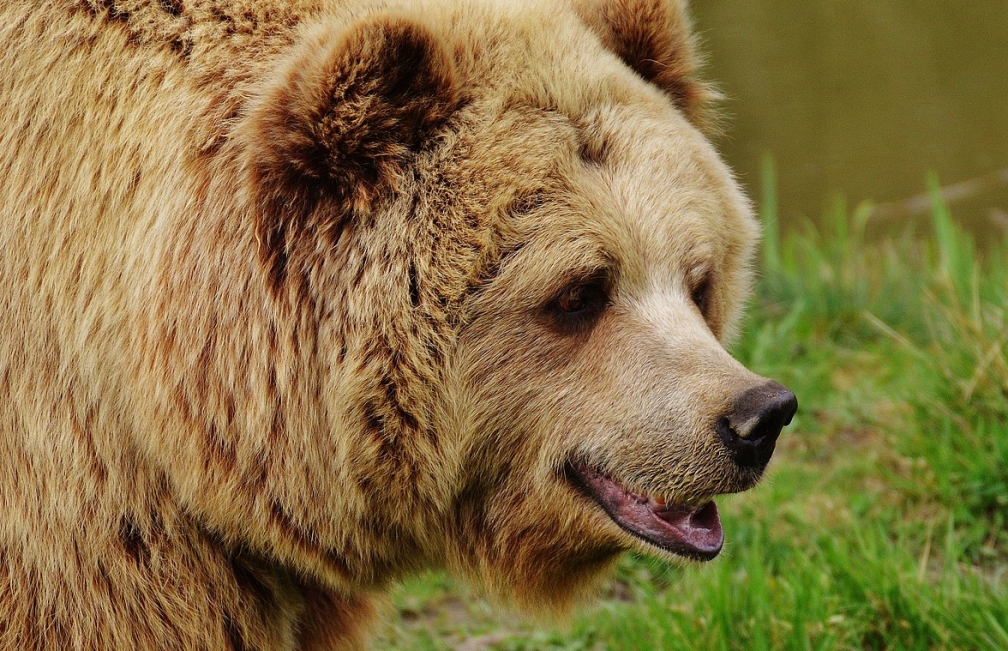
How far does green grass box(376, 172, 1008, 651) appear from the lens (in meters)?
3.54

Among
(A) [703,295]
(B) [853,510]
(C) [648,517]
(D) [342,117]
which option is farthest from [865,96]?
(D) [342,117]

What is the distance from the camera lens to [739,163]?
963 centimetres

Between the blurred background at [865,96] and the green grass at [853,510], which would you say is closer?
the green grass at [853,510]

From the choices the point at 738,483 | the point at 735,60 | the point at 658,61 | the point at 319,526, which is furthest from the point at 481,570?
the point at 735,60

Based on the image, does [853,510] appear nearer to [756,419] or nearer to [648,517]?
[648,517]

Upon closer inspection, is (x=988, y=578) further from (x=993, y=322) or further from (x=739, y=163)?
(x=739, y=163)

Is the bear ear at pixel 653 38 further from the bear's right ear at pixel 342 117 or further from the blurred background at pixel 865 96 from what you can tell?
the blurred background at pixel 865 96

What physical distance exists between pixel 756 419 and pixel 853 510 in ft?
6.44

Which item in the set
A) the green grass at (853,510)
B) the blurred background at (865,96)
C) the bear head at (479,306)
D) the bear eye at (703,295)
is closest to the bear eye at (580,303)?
the bear head at (479,306)

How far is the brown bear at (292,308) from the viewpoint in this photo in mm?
2688

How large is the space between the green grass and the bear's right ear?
4.27ft

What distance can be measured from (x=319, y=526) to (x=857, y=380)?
11.4 ft

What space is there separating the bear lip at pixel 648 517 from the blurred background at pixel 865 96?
6161 millimetres

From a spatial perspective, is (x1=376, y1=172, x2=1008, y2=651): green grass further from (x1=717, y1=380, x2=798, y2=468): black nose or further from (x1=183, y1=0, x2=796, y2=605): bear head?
(x1=183, y1=0, x2=796, y2=605): bear head
